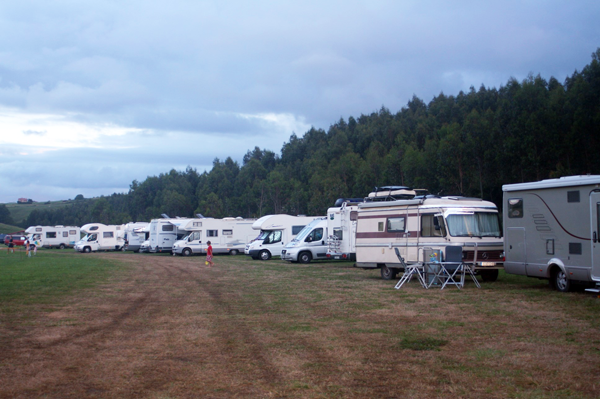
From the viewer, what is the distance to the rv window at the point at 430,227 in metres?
16.3

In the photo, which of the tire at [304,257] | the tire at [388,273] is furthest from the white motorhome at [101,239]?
the tire at [388,273]

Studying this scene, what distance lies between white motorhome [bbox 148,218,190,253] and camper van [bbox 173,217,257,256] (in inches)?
118

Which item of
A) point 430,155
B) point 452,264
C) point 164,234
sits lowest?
point 452,264

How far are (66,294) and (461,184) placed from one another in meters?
42.1

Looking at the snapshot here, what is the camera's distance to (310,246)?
92.8 feet

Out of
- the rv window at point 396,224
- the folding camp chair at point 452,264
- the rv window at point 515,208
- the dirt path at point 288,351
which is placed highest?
the rv window at point 515,208

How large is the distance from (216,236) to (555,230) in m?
27.2

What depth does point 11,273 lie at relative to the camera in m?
20.8

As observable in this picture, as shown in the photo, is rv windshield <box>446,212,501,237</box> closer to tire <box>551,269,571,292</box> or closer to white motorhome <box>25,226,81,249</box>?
tire <box>551,269,571,292</box>

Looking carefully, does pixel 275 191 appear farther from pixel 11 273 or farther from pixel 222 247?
pixel 11 273

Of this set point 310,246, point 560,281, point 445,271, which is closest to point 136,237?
point 310,246

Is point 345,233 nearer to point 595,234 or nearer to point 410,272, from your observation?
point 410,272

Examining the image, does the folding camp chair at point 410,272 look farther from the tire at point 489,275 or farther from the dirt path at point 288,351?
the dirt path at point 288,351

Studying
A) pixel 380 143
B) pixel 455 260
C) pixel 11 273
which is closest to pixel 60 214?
pixel 380 143
